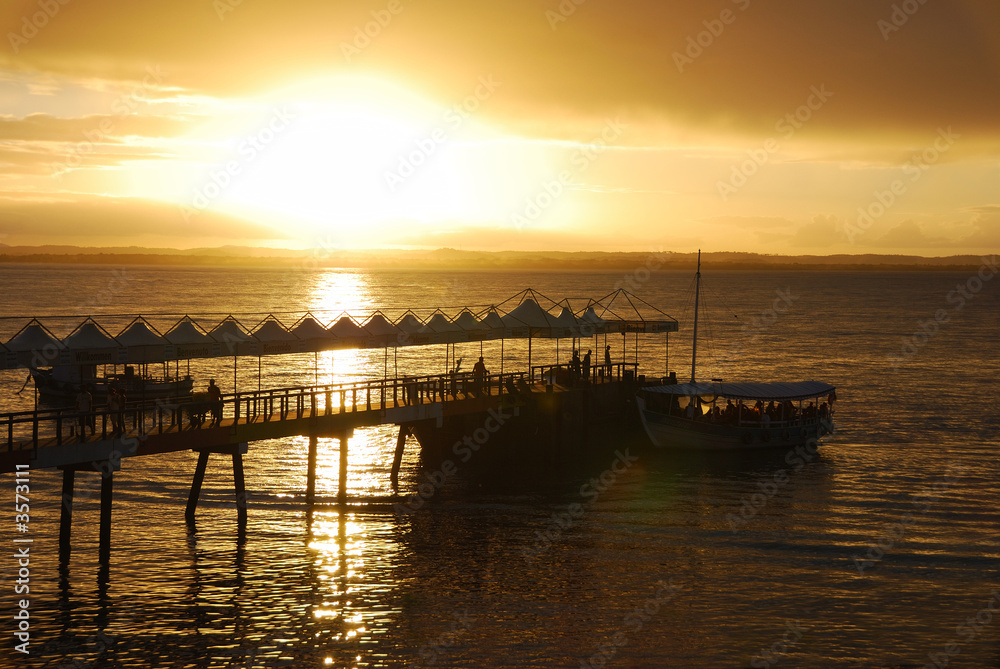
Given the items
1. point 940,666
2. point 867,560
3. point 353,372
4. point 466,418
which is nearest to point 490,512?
point 466,418

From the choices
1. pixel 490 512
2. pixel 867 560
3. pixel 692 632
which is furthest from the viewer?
pixel 490 512

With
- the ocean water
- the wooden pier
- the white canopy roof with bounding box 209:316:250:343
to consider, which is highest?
the white canopy roof with bounding box 209:316:250:343

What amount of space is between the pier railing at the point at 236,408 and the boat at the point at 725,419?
750 centimetres

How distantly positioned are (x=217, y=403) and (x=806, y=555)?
21665 mm

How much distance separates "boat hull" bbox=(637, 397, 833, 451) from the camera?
50.8 metres

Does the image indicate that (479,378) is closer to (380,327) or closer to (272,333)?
(380,327)

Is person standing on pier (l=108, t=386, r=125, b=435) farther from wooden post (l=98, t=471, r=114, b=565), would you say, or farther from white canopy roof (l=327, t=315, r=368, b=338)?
white canopy roof (l=327, t=315, r=368, b=338)

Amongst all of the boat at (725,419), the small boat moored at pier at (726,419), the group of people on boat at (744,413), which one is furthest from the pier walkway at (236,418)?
the group of people on boat at (744,413)

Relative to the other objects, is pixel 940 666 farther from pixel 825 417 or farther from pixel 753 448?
pixel 825 417

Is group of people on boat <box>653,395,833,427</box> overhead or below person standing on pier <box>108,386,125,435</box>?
below

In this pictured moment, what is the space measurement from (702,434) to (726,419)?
78.7 inches

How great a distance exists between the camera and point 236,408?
33531 millimetres

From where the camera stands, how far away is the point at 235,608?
26.4 m

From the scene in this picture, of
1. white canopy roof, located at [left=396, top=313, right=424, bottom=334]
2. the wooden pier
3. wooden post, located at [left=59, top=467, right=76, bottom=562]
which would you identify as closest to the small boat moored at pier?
the wooden pier
